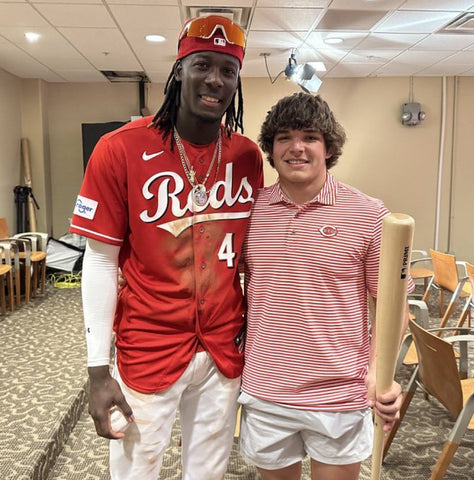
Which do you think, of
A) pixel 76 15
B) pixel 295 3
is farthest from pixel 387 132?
pixel 76 15

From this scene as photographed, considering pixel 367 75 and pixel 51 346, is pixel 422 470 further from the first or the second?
pixel 367 75

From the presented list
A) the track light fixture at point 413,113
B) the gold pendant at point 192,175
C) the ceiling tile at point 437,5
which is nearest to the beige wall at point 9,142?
the ceiling tile at point 437,5

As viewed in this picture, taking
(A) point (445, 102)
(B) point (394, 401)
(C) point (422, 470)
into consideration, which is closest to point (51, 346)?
(C) point (422, 470)

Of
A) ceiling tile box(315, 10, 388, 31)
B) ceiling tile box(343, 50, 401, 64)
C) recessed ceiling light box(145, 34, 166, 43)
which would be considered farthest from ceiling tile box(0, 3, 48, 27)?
ceiling tile box(343, 50, 401, 64)

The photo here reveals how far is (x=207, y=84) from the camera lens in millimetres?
1198

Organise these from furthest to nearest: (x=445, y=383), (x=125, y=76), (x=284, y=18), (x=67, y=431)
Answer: (x=125, y=76) → (x=284, y=18) → (x=67, y=431) → (x=445, y=383)

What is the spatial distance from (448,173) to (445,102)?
3.15ft

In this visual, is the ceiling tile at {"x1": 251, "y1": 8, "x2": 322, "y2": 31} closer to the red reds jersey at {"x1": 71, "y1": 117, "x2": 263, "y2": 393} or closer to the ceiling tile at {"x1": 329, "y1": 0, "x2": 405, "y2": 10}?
the ceiling tile at {"x1": 329, "y1": 0, "x2": 405, "y2": 10}

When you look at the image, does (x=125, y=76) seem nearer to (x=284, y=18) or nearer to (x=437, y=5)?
(x=284, y=18)

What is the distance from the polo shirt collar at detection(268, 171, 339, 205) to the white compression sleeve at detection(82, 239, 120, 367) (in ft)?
1.43

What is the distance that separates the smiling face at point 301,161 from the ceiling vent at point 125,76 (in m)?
5.45

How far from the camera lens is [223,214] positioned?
1.29 meters

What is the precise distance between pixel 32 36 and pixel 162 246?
4276 mm

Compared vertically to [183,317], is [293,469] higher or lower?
lower
